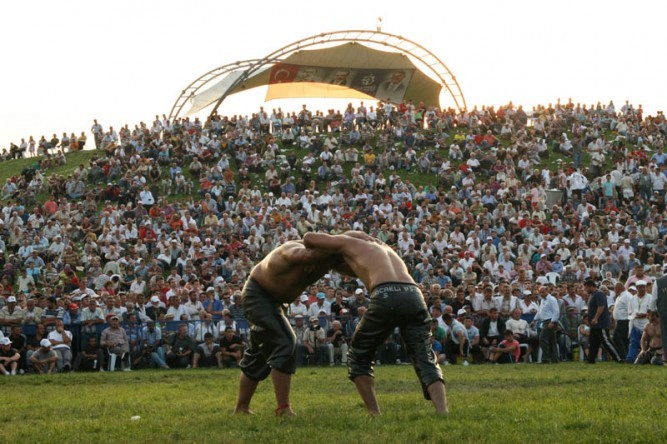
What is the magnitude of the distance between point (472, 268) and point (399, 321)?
1765 cm

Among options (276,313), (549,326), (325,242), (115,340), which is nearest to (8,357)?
(115,340)

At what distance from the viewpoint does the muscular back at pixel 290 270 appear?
841 cm

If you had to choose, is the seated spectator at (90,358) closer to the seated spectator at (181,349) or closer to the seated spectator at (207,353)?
the seated spectator at (181,349)

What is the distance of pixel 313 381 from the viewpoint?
45.8 feet

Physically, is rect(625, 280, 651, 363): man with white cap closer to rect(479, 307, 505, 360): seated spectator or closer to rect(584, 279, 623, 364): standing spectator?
rect(584, 279, 623, 364): standing spectator

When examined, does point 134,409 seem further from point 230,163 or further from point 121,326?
point 230,163

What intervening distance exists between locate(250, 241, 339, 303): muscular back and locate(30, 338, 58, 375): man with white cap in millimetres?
9838

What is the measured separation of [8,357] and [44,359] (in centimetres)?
58

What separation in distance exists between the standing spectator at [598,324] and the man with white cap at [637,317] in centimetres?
29

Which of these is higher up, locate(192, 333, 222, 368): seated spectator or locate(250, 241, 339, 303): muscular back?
locate(250, 241, 339, 303): muscular back

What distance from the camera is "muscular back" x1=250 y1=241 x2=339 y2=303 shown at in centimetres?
841

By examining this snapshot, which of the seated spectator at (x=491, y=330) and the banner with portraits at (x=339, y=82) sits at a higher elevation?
the banner with portraits at (x=339, y=82)

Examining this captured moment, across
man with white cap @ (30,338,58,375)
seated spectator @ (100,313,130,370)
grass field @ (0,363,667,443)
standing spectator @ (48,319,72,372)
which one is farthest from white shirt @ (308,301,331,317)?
grass field @ (0,363,667,443)

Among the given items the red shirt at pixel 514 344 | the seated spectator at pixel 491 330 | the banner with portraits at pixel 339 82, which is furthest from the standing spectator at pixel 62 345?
the banner with portraits at pixel 339 82
